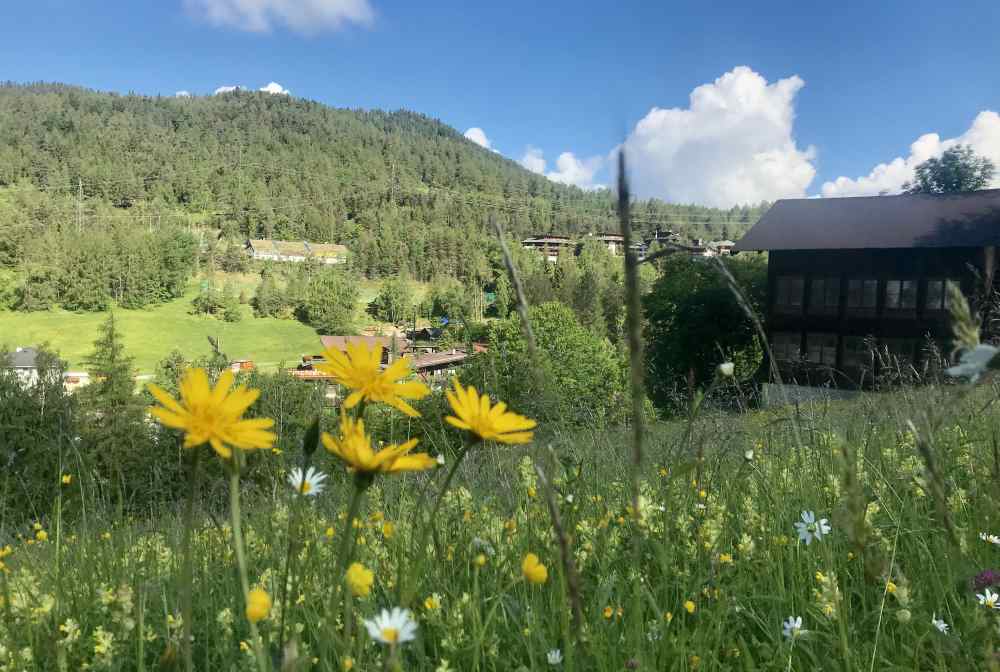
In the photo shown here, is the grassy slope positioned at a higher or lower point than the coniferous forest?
lower

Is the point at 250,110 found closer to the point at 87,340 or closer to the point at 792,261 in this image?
the point at 87,340

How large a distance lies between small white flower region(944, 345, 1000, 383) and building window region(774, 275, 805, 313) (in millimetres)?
28804

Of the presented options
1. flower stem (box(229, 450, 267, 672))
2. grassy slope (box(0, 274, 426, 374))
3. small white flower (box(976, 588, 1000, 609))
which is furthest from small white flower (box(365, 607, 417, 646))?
grassy slope (box(0, 274, 426, 374))

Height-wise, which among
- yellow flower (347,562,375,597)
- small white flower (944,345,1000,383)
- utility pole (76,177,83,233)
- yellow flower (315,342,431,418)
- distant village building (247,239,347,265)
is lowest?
distant village building (247,239,347,265)

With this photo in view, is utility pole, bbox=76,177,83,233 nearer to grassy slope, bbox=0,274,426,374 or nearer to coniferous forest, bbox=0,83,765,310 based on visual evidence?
coniferous forest, bbox=0,83,765,310

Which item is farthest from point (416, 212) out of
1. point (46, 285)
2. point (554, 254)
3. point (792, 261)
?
point (792, 261)

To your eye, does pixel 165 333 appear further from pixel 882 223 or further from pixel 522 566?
pixel 522 566

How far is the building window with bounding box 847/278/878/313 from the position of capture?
83.8 ft

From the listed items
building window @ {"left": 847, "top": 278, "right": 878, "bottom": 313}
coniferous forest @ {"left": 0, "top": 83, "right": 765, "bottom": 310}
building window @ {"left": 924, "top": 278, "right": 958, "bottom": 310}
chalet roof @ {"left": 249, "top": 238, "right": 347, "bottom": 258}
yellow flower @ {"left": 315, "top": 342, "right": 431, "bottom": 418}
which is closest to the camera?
yellow flower @ {"left": 315, "top": 342, "right": 431, "bottom": 418}

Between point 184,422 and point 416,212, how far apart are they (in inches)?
5727

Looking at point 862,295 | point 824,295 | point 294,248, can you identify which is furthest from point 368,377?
point 294,248

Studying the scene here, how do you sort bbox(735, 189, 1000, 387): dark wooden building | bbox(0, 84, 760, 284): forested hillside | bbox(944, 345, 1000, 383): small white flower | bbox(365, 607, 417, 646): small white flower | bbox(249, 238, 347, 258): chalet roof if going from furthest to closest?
1. bbox(249, 238, 347, 258): chalet roof
2. bbox(0, 84, 760, 284): forested hillside
3. bbox(735, 189, 1000, 387): dark wooden building
4. bbox(944, 345, 1000, 383): small white flower
5. bbox(365, 607, 417, 646): small white flower

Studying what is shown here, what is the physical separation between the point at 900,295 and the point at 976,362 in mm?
28756

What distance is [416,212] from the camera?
142375 mm
